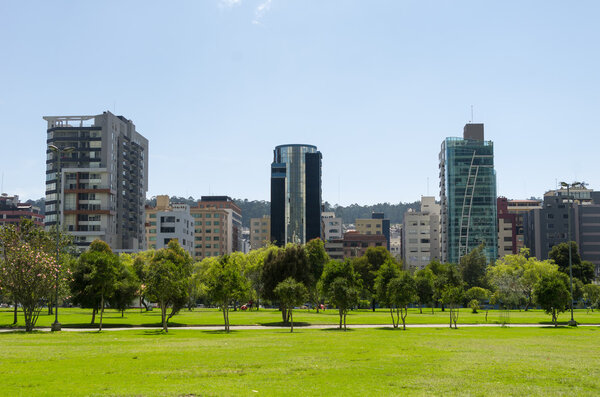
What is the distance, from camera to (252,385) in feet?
63.5

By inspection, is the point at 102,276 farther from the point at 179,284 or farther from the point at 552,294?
the point at 552,294

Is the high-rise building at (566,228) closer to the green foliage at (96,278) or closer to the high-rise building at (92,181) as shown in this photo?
the high-rise building at (92,181)

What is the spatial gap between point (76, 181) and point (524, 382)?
16313cm

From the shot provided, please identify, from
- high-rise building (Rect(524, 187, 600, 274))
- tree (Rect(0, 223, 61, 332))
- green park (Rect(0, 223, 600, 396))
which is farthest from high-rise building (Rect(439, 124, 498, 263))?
tree (Rect(0, 223, 61, 332))

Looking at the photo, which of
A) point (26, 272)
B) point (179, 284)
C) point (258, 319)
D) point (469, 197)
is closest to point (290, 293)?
point (179, 284)

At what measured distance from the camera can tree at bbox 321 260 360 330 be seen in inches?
2090

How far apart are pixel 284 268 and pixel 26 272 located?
28.0m

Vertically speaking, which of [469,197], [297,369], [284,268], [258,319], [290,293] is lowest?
[258,319]

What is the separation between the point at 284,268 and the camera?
2623 inches

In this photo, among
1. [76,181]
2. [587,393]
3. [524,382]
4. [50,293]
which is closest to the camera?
[587,393]

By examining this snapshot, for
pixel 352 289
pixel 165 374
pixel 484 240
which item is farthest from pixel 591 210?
pixel 165 374

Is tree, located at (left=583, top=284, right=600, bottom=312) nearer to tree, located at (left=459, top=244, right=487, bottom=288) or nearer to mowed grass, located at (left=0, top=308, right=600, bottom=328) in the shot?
mowed grass, located at (left=0, top=308, right=600, bottom=328)

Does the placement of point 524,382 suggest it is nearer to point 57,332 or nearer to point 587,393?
point 587,393

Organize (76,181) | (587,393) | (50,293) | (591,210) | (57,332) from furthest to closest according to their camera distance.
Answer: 1. (591,210)
2. (76,181)
3. (50,293)
4. (57,332)
5. (587,393)
